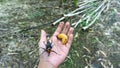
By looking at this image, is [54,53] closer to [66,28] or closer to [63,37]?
[63,37]

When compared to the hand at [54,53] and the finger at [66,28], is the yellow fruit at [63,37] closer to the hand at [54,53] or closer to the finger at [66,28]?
the hand at [54,53]

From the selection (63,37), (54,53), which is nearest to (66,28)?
(63,37)

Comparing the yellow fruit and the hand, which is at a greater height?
the yellow fruit

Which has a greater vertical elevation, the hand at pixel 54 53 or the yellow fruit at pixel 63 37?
the yellow fruit at pixel 63 37

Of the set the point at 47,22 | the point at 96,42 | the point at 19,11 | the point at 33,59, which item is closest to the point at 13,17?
the point at 19,11

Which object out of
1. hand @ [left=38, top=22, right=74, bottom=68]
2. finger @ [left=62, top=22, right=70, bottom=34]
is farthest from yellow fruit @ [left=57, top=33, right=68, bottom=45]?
finger @ [left=62, top=22, right=70, bottom=34]

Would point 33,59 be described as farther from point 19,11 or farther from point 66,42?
point 19,11

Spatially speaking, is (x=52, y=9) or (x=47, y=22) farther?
(x=52, y=9)

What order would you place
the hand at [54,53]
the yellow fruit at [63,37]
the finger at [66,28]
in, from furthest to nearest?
1. the finger at [66,28]
2. the yellow fruit at [63,37]
3. the hand at [54,53]

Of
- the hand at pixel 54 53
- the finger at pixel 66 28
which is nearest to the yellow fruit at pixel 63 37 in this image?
the hand at pixel 54 53

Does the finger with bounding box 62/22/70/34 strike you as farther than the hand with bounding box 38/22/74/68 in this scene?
Yes

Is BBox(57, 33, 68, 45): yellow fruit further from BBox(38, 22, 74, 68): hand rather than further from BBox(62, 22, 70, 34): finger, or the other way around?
BBox(62, 22, 70, 34): finger
